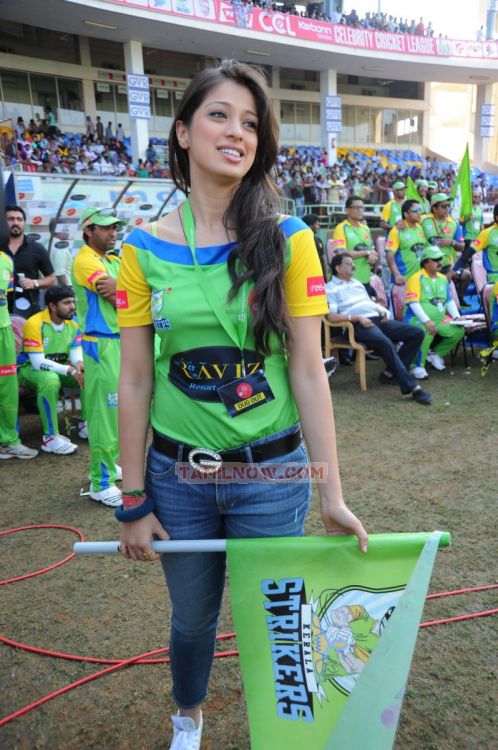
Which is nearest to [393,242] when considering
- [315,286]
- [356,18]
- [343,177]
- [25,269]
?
[25,269]

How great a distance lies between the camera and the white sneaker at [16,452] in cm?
496

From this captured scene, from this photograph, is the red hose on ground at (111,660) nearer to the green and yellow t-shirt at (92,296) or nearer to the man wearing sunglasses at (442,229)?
the green and yellow t-shirt at (92,296)

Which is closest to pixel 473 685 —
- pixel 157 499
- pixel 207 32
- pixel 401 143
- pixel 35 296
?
pixel 157 499

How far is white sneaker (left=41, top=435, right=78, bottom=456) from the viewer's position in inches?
197

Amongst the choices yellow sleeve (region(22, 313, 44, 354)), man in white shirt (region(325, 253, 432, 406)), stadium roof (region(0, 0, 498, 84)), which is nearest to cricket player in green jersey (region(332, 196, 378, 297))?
man in white shirt (region(325, 253, 432, 406))

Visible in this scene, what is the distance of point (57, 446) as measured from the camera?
16.5 feet

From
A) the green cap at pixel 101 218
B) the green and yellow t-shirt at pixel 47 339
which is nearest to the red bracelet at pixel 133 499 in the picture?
the green cap at pixel 101 218

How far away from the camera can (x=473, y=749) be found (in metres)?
1.94

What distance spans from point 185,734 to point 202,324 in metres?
1.36

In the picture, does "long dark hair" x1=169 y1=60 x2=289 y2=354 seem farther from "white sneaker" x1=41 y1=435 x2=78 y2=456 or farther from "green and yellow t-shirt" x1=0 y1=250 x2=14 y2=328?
"white sneaker" x1=41 y1=435 x2=78 y2=456

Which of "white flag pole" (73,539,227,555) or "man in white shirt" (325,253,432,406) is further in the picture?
"man in white shirt" (325,253,432,406)

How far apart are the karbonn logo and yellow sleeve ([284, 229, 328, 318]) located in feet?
89.0

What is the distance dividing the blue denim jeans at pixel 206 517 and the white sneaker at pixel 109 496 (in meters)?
2.31

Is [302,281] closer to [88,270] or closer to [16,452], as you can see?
[88,270]
